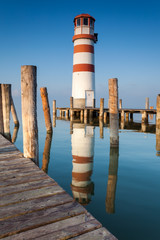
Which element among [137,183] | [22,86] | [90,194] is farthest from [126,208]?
[22,86]

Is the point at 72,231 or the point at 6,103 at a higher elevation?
the point at 6,103

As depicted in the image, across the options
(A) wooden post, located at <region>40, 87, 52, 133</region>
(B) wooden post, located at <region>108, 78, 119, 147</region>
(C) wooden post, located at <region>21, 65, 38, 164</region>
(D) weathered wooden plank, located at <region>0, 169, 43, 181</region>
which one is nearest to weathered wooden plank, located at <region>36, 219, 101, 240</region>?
(D) weathered wooden plank, located at <region>0, 169, 43, 181</region>

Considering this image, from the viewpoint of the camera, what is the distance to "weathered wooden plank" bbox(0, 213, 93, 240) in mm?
1709

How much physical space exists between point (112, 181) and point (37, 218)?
3.06 m

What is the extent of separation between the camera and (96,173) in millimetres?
5289

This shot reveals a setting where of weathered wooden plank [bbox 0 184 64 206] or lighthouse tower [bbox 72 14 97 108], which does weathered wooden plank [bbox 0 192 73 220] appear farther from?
lighthouse tower [bbox 72 14 97 108]

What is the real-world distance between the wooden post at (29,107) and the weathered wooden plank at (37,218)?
2.07 meters

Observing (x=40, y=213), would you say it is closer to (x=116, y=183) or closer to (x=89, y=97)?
(x=116, y=183)

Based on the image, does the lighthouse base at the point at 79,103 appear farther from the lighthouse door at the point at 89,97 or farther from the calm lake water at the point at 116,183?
the calm lake water at the point at 116,183

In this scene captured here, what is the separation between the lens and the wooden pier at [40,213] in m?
1.74

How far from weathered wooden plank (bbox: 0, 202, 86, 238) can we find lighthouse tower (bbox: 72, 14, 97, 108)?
1844cm

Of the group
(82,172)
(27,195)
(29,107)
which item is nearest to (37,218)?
(27,195)

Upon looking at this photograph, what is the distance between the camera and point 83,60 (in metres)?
19.6

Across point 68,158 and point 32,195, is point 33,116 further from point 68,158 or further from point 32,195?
point 68,158
